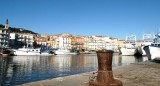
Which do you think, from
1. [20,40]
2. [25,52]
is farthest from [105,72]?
[20,40]

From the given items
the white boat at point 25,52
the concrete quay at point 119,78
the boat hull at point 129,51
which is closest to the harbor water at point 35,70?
the concrete quay at point 119,78

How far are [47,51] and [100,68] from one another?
118434 mm

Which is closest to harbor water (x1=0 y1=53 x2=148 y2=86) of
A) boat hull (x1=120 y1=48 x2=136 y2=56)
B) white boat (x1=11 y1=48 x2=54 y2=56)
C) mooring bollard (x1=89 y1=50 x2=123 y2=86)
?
mooring bollard (x1=89 y1=50 x2=123 y2=86)

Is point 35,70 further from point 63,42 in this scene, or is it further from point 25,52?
point 63,42

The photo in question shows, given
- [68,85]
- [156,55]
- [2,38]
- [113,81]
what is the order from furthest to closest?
[2,38] → [156,55] → [68,85] → [113,81]

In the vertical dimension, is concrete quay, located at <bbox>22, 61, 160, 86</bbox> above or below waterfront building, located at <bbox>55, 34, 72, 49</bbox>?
below

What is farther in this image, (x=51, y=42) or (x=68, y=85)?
(x=51, y=42)

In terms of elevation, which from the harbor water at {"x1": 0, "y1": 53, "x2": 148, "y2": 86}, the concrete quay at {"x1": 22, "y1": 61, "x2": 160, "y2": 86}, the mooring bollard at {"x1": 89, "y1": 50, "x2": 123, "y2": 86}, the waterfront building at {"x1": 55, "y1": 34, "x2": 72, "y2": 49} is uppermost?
the waterfront building at {"x1": 55, "y1": 34, "x2": 72, "y2": 49}

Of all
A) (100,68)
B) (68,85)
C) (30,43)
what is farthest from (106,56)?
(30,43)

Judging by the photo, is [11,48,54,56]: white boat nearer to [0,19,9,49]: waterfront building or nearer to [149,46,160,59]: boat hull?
[0,19,9,49]: waterfront building

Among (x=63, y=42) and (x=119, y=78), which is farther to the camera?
(x=63, y=42)

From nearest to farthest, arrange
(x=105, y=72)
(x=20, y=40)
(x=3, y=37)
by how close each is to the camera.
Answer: (x=105, y=72) < (x=3, y=37) < (x=20, y=40)

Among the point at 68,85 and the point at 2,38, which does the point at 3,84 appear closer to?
the point at 68,85

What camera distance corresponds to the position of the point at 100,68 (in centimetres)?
864
